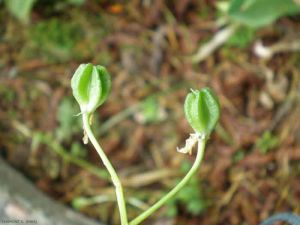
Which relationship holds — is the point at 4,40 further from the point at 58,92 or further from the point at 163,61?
the point at 163,61

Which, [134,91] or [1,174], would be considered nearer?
[1,174]

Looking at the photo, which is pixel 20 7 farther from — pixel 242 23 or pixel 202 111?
pixel 202 111

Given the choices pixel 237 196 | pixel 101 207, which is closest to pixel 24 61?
pixel 101 207

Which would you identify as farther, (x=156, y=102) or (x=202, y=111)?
(x=156, y=102)

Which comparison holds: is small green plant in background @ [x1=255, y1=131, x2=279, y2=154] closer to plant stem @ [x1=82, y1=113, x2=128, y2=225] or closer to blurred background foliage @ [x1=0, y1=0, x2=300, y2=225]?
blurred background foliage @ [x1=0, y1=0, x2=300, y2=225]

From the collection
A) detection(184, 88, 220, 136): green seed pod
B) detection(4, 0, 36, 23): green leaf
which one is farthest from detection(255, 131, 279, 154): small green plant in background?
detection(184, 88, 220, 136): green seed pod

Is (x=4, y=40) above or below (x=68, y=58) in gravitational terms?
above

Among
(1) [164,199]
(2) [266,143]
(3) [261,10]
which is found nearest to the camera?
(1) [164,199]

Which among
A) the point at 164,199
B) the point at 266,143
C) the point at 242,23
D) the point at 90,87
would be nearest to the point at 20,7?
the point at 242,23
